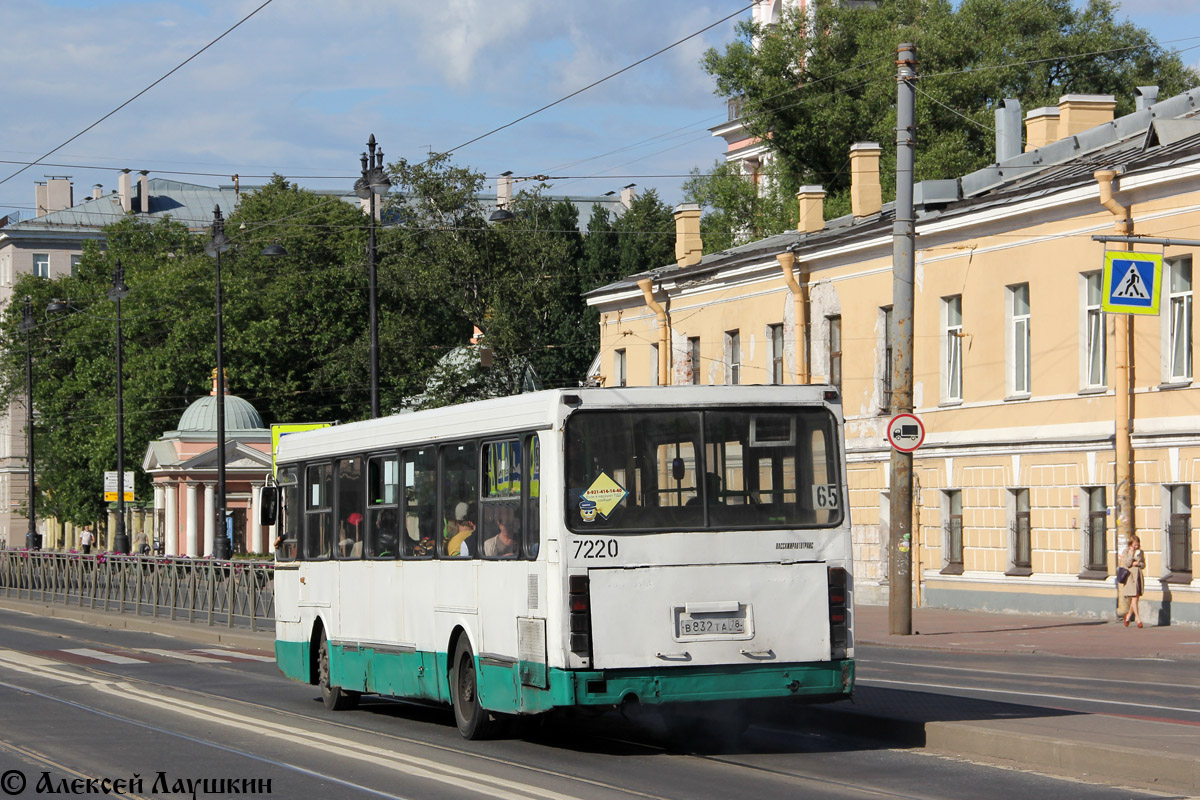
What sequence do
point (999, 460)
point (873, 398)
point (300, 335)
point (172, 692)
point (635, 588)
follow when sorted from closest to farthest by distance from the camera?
1. point (635, 588)
2. point (172, 692)
3. point (999, 460)
4. point (873, 398)
5. point (300, 335)

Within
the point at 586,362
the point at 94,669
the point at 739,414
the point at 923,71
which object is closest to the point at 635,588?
the point at 739,414

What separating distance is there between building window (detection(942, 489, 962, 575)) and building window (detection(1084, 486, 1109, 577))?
171 inches

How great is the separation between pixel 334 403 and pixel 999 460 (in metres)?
46.8

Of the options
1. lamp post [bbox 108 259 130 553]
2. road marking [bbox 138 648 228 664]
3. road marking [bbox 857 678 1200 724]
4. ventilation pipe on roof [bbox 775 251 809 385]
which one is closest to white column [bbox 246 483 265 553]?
lamp post [bbox 108 259 130 553]

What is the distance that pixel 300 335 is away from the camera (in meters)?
75.7

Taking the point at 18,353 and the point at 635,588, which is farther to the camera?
the point at 18,353

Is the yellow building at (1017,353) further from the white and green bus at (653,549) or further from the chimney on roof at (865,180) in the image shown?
the white and green bus at (653,549)

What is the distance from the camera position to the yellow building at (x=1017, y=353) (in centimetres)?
2931

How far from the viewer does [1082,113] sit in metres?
39.8

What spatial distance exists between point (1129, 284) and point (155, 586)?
65.6ft

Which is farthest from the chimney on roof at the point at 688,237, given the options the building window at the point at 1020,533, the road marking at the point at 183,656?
the road marking at the point at 183,656

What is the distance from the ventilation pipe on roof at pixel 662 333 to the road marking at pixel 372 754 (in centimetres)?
2922

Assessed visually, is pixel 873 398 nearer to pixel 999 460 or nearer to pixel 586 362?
pixel 999 460

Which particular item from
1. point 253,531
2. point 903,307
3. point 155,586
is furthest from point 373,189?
point 253,531
